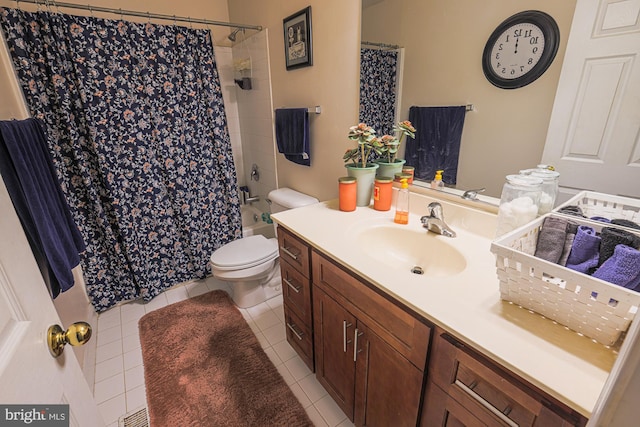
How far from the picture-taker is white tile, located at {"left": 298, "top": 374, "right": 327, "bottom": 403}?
1434mm

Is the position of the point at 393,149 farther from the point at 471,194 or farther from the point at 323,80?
the point at 323,80

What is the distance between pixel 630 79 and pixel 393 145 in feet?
2.53

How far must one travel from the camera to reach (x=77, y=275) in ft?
6.06

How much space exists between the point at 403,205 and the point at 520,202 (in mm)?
449

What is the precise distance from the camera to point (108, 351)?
174 cm

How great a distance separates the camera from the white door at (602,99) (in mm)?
771

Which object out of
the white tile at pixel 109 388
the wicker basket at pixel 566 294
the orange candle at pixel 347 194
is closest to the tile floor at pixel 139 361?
the white tile at pixel 109 388

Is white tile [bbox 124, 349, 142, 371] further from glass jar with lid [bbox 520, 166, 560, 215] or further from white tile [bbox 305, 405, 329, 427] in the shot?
glass jar with lid [bbox 520, 166, 560, 215]

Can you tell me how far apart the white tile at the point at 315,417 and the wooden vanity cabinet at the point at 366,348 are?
0.16 m

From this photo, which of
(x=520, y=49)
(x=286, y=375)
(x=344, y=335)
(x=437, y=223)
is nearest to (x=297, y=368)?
(x=286, y=375)

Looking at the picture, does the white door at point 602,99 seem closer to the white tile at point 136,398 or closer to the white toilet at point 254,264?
the white toilet at point 254,264

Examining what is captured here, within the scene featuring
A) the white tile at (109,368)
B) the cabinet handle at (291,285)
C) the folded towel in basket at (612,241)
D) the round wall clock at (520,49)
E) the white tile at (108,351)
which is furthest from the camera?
the white tile at (108,351)
